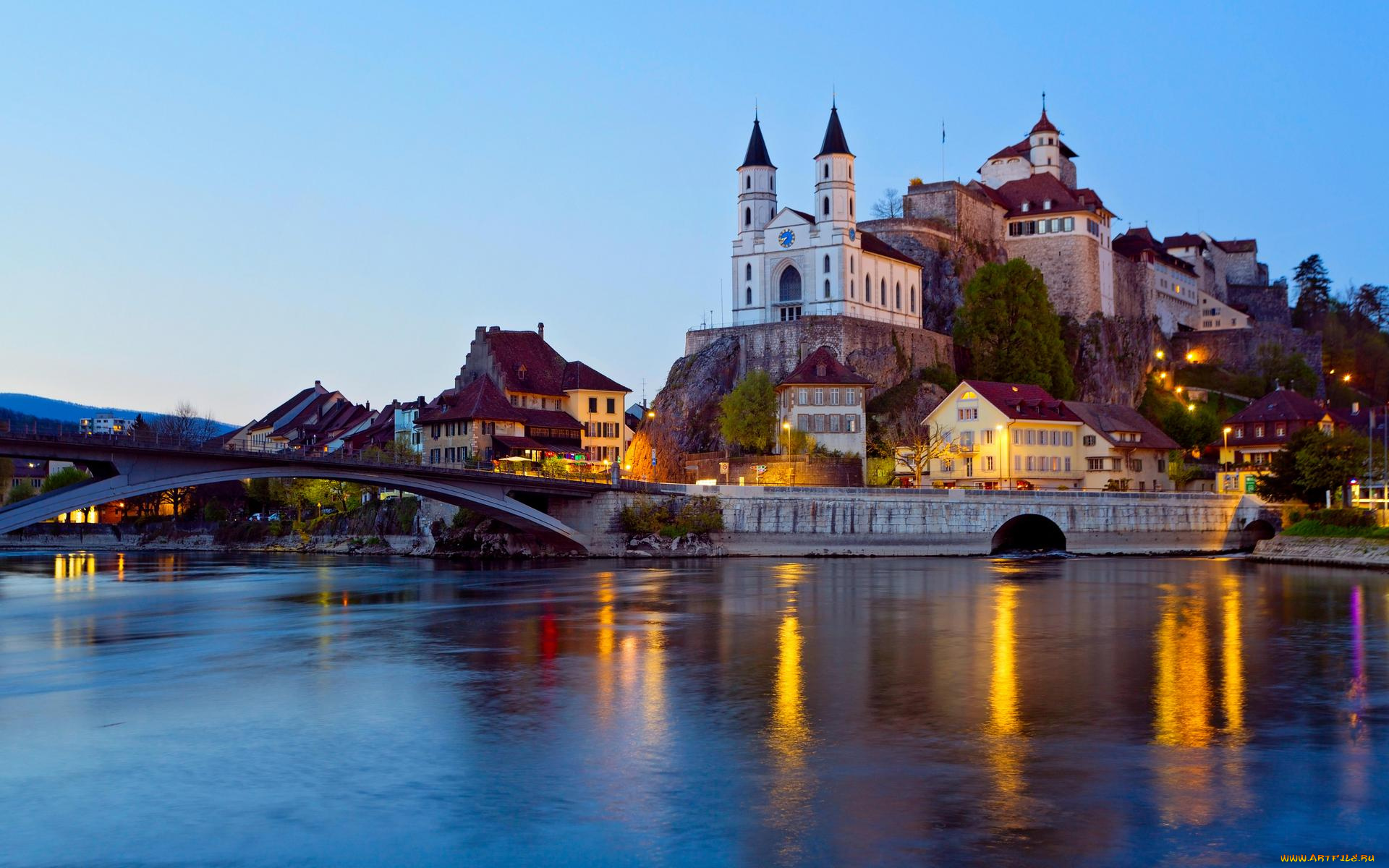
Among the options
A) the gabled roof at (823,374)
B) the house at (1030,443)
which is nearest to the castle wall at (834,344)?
the gabled roof at (823,374)

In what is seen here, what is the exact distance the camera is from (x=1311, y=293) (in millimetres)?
144500

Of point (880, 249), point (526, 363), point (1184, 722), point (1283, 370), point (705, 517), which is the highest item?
point (880, 249)

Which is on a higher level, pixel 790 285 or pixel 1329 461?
pixel 790 285

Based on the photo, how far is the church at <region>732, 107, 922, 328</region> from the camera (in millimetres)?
92312

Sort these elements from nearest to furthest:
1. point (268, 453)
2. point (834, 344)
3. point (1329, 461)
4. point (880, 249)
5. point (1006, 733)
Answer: point (1006, 733)
point (268, 453)
point (1329, 461)
point (834, 344)
point (880, 249)

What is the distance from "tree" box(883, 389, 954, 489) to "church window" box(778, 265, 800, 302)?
12.0 m

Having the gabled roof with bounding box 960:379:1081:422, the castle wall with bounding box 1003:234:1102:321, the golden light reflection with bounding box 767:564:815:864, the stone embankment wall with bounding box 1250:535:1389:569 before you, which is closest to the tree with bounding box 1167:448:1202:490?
the gabled roof with bounding box 960:379:1081:422

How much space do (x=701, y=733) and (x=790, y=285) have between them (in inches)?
2885

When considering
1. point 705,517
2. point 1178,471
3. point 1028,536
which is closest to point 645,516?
point 705,517

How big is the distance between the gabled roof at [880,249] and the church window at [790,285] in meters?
5.25

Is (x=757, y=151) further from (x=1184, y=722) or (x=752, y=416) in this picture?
(x=1184, y=722)

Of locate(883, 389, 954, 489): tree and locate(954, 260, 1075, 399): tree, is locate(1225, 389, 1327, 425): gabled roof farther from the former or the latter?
locate(883, 389, 954, 489): tree

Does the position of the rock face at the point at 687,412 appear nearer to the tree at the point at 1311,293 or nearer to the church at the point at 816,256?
the church at the point at 816,256

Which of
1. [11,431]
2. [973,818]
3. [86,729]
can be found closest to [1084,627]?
[973,818]
